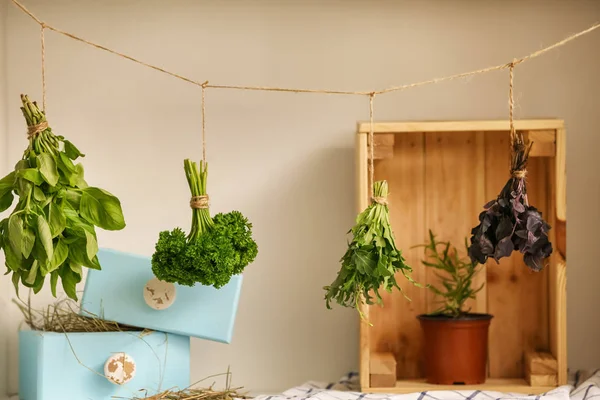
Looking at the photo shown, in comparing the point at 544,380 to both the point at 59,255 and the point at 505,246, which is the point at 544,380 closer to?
the point at 505,246

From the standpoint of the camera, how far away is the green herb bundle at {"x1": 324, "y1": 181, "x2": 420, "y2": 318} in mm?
1722

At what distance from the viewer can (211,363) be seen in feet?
7.59

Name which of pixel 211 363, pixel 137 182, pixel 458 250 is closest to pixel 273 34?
pixel 137 182

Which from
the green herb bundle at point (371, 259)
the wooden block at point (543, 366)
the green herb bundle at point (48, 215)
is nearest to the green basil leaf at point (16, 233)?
the green herb bundle at point (48, 215)

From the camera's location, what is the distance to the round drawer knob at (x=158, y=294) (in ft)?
6.11

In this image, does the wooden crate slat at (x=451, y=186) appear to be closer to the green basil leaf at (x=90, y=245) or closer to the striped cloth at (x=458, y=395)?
the striped cloth at (x=458, y=395)

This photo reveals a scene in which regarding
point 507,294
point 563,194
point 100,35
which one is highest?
point 100,35

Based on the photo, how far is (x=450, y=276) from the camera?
2252mm

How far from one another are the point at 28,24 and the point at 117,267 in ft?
2.79

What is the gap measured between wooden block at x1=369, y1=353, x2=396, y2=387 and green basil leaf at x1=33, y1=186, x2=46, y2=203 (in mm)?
954

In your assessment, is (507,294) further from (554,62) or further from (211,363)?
(211,363)

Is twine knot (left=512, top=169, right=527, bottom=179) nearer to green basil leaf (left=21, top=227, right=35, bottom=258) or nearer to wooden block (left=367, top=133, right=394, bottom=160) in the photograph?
wooden block (left=367, top=133, right=394, bottom=160)

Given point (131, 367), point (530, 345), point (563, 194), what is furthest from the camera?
point (530, 345)

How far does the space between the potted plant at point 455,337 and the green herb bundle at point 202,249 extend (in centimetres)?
61
